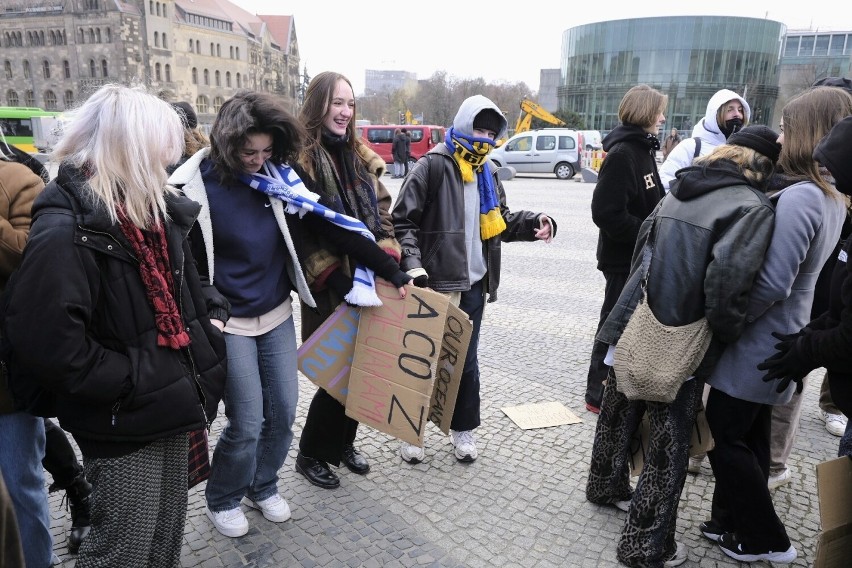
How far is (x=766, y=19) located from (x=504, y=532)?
7300 centimetres

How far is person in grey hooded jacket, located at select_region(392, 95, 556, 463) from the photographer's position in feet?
10.4

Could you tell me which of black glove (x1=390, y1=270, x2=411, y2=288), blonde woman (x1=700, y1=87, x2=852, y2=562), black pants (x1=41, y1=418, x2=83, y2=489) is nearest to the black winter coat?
blonde woman (x1=700, y1=87, x2=852, y2=562)

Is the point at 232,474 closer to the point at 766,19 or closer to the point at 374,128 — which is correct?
the point at 374,128

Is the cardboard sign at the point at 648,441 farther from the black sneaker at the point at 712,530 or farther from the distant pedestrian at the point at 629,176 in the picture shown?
the distant pedestrian at the point at 629,176

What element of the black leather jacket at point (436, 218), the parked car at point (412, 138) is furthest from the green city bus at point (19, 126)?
the black leather jacket at point (436, 218)

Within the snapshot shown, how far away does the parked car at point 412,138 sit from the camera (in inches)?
941

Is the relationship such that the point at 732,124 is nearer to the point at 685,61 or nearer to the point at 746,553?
the point at 746,553

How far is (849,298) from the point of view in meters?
1.88

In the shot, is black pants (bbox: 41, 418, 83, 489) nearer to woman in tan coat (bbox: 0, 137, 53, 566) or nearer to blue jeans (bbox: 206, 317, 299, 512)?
woman in tan coat (bbox: 0, 137, 53, 566)

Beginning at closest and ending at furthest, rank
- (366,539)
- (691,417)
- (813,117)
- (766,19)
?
(813,117) → (691,417) → (366,539) → (766,19)

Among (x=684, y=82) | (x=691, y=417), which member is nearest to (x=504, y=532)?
(x=691, y=417)

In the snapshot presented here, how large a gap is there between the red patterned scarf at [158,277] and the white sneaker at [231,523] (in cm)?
118

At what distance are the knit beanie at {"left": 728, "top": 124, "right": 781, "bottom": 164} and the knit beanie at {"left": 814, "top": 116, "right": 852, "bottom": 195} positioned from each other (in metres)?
0.53

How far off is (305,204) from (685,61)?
69.6 meters
